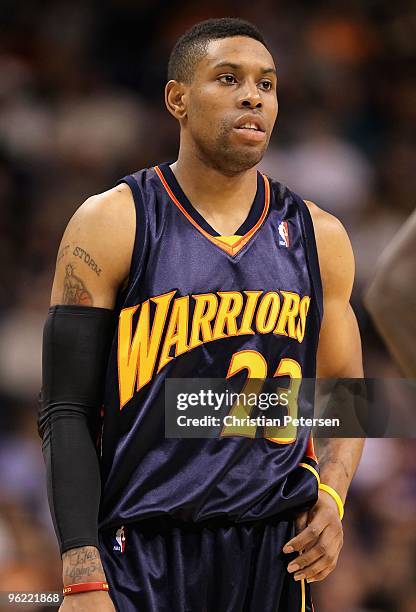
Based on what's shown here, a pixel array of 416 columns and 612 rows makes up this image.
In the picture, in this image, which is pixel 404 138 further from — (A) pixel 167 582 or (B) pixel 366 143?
(A) pixel 167 582

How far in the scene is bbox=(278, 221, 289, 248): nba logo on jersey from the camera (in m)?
2.84

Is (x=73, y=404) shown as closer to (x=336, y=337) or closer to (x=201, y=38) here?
(x=336, y=337)

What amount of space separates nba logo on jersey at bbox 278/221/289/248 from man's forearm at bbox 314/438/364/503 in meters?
0.55

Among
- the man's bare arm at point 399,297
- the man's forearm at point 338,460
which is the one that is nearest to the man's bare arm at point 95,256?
the man's forearm at point 338,460

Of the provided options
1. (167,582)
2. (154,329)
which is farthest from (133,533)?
(154,329)

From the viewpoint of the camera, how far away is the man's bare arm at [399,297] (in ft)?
3.34

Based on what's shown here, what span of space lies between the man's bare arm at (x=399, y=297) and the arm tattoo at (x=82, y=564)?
156 cm

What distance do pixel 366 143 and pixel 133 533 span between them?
3.62m

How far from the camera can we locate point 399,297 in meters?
1.06

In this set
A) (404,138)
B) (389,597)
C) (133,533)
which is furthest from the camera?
(404,138)

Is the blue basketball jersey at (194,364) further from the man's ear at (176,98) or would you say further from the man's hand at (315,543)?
the man's ear at (176,98)

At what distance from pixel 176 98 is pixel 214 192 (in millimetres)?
274

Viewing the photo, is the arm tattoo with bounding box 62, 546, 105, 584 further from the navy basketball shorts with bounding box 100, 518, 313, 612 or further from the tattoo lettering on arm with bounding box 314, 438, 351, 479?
the tattoo lettering on arm with bounding box 314, 438, 351, 479

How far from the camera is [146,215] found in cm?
273
